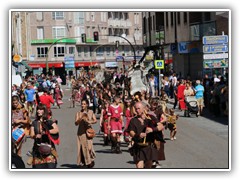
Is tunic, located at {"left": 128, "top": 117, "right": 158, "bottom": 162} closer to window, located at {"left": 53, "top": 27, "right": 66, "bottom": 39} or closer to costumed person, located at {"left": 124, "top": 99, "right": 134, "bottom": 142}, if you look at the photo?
costumed person, located at {"left": 124, "top": 99, "right": 134, "bottom": 142}

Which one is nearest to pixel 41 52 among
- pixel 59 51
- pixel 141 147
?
pixel 59 51

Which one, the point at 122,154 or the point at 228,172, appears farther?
the point at 122,154

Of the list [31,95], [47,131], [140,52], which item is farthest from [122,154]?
[140,52]

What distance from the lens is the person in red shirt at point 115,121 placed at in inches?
769

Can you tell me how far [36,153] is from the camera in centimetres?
1373

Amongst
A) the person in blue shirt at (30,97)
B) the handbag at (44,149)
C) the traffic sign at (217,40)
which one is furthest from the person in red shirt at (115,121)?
the person in blue shirt at (30,97)

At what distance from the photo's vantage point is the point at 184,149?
1998 centimetres

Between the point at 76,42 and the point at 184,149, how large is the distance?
66600 millimetres

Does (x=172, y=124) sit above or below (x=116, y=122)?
below

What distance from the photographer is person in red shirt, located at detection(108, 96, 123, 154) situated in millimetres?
19522

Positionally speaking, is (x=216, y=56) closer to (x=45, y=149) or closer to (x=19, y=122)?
(x=19, y=122)

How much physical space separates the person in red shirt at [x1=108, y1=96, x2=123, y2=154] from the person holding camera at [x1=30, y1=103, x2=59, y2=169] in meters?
5.67
